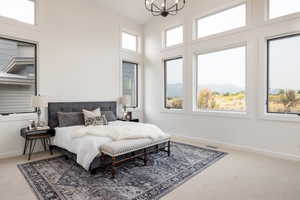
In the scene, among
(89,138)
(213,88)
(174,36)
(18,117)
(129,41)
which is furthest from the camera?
(129,41)

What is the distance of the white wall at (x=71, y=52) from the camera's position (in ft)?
12.5

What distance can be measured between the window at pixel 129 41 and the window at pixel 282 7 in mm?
4111

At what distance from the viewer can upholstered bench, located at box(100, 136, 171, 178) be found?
2.70 meters

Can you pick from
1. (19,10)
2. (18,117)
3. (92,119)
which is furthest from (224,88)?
(19,10)

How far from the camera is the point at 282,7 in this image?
144 inches

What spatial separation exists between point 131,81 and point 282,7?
456 cm

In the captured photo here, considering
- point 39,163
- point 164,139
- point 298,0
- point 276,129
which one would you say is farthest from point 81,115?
point 298,0

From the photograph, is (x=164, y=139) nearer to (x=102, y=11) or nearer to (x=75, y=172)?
(x=75, y=172)

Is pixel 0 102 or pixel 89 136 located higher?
pixel 0 102

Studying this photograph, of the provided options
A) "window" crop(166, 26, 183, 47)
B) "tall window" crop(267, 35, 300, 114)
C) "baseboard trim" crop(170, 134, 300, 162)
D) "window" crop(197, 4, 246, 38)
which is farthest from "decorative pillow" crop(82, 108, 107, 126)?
"tall window" crop(267, 35, 300, 114)

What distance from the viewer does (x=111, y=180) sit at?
262cm

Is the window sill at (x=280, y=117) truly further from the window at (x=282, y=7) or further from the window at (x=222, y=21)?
the window at (x=222, y=21)

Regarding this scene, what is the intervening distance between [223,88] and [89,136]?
3573 millimetres

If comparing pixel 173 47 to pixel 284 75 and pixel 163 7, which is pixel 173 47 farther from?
pixel 284 75
